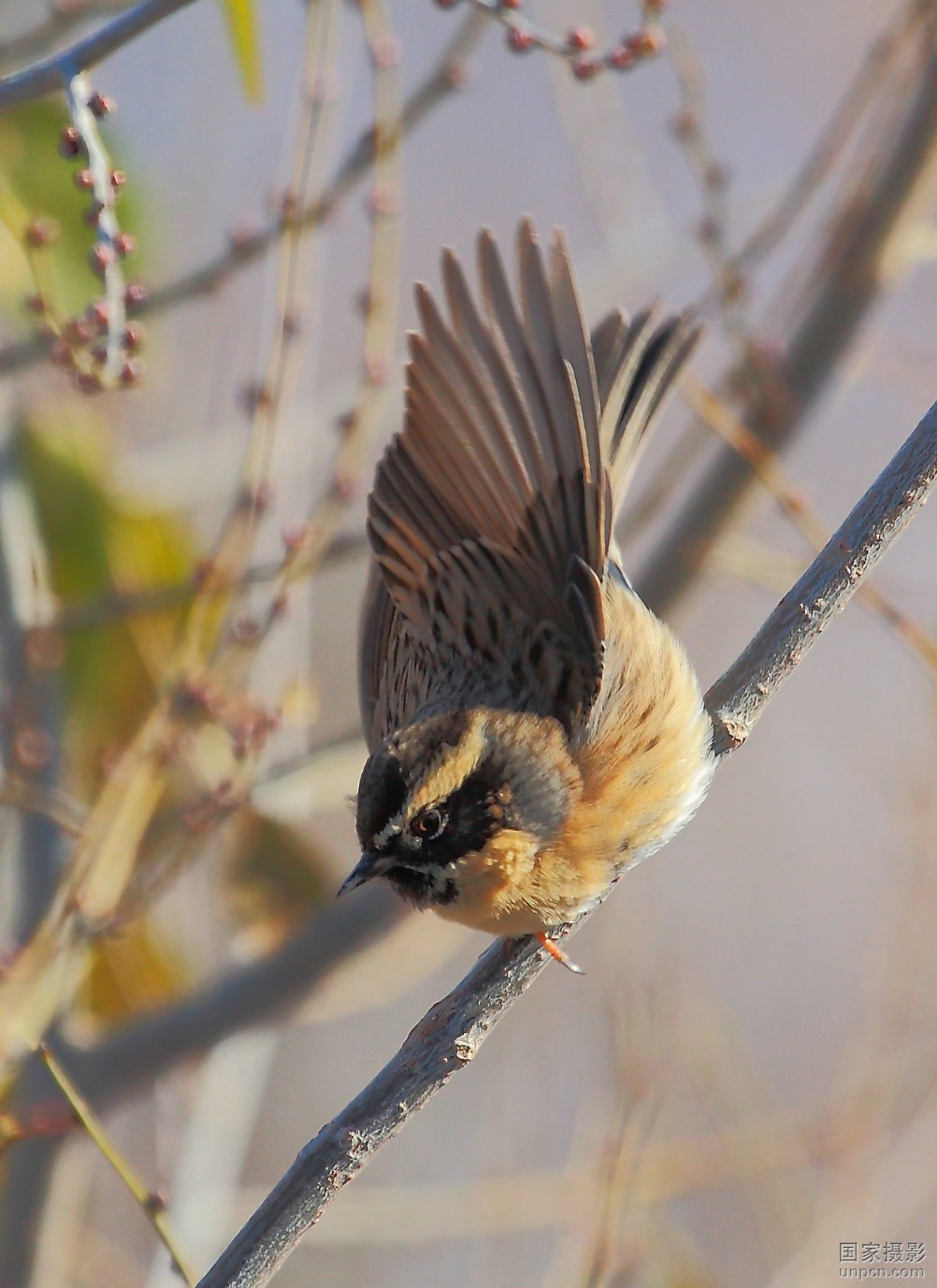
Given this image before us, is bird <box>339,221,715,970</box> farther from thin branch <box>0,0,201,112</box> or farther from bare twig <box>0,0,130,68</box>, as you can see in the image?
bare twig <box>0,0,130,68</box>

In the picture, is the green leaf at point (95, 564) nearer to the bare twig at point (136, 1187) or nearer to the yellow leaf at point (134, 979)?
the yellow leaf at point (134, 979)

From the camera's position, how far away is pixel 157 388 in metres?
4.19

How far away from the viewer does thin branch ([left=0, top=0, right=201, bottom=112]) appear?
5.98 feet

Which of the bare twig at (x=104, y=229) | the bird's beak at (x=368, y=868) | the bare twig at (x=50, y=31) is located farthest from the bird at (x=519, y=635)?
the bare twig at (x=50, y=31)

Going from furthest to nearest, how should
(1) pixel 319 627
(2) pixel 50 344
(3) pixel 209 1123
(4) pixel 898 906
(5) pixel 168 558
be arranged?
(1) pixel 319 627
(4) pixel 898 906
(5) pixel 168 558
(3) pixel 209 1123
(2) pixel 50 344

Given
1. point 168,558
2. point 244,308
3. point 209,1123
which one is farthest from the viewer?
point 244,308

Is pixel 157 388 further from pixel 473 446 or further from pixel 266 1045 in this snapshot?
pixel 266 1045

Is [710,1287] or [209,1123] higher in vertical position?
[209,1123]

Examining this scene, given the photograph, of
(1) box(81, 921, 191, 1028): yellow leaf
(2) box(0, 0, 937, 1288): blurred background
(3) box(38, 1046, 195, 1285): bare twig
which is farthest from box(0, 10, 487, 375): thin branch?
(1) box(81, 921, 191, 1028): yellow leaf

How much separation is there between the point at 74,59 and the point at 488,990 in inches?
62.2

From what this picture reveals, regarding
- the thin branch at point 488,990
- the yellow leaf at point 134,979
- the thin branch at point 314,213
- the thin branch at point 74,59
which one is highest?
the thin branch at point 74,59

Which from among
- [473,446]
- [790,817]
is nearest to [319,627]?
[790,817]

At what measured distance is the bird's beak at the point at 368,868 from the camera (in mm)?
2543

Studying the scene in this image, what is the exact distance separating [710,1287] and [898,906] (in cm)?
111
